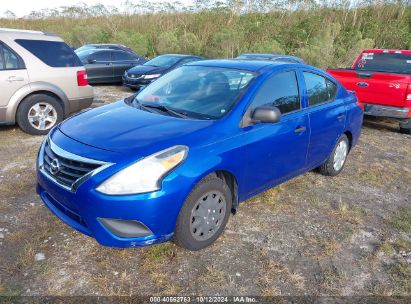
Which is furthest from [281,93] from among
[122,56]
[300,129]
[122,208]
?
[122,56]

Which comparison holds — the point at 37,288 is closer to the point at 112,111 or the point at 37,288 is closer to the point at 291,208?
the point at 112,111

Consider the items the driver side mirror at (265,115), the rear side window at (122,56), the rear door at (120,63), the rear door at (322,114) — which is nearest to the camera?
the driver side mirror at (265,115)

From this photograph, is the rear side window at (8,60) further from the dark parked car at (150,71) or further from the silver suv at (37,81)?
the dark parked car at (150,71)

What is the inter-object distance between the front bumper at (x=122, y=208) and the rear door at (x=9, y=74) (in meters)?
3.88

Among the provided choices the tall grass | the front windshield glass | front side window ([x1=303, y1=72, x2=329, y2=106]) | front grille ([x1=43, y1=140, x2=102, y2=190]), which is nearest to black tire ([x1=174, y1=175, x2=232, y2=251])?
front grille ([x1=43, y1=140, x2=102, y2=190])

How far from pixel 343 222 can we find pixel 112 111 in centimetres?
273

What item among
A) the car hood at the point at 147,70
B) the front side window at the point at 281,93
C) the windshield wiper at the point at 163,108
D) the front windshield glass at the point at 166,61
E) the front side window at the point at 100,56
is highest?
the front side window at the point at 281,93

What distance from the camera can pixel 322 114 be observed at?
4328 millimetres

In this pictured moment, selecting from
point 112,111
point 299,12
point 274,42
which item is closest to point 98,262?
point 112,111

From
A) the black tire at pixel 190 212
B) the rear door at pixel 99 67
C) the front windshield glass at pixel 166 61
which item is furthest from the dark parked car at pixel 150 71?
the black tire at pixel 190 212

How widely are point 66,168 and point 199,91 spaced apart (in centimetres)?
157

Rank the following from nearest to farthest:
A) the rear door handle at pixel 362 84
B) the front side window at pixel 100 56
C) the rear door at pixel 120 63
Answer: the rear door handle at pixel 362 84 < the front side window at pixel 100 56 < the rear door at pixel 120 63

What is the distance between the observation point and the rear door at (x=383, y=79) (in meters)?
7.10

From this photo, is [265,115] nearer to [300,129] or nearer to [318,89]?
[300,129]
